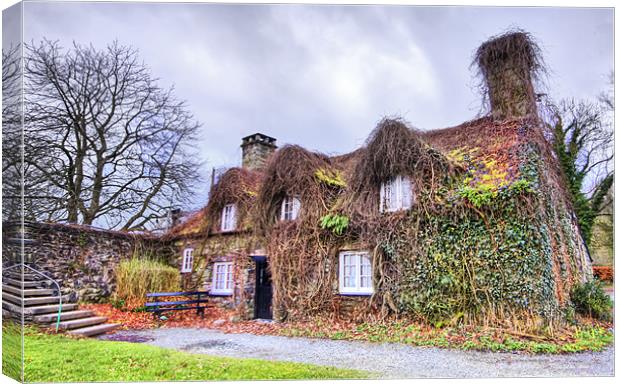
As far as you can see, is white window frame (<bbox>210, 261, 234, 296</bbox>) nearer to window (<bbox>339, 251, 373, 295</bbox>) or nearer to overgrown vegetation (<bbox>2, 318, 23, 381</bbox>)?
window (<bbox>339, 251, 373, 295</bbox>)

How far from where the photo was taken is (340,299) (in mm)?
9383

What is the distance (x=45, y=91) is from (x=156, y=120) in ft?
10.9

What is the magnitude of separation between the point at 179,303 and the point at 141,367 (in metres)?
4.30

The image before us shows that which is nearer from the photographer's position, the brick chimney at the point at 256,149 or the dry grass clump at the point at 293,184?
the dry grass clump at the point at 293,184

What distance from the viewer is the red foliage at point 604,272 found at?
720 centimetres

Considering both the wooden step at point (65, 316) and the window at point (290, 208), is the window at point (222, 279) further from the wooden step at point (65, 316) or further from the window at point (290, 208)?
the wooden step at point (65, 316)

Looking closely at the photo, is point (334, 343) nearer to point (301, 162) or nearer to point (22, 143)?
point (301, 162)

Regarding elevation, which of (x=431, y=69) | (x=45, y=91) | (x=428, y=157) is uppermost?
(x=431, y=69)

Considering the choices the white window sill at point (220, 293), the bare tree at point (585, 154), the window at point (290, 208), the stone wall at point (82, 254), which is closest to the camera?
the bare tree at point (585, 154)

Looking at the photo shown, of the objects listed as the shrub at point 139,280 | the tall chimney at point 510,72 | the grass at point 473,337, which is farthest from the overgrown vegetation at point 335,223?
the shrub at point 139,280

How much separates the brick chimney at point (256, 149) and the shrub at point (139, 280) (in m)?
4.32

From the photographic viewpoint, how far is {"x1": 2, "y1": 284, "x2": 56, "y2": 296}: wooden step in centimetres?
573

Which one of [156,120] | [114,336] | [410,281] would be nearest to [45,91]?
[156,120]

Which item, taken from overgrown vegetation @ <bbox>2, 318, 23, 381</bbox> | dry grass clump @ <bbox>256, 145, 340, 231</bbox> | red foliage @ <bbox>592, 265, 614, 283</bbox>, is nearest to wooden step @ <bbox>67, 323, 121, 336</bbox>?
overgrown vegetation @ <bbox>2, 318, 23, 381</bbox>
